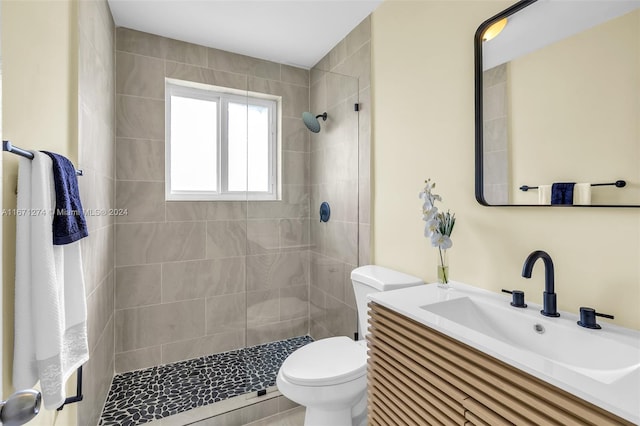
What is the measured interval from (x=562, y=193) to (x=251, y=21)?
204 centimetres

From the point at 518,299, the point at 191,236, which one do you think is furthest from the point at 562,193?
the point at 191,236

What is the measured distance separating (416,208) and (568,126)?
2.50 feet

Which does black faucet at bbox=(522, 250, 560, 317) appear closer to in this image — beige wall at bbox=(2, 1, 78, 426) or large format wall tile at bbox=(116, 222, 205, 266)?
→ beige wall at bbox=(2, 1, 78, 426)

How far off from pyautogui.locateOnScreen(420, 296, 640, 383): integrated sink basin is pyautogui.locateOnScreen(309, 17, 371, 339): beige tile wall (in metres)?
0.89

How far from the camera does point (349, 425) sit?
5.11 feet

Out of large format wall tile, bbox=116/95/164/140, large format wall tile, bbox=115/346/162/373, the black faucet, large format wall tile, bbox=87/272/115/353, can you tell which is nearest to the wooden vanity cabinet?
the black faucet

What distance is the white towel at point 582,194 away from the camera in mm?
1019

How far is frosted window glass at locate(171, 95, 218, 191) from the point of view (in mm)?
2471

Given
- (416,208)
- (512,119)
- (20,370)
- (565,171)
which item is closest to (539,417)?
(565,171)

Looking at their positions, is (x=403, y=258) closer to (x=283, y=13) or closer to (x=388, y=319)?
(x=388, y=319)

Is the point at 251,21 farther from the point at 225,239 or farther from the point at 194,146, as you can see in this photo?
the point at 225,239

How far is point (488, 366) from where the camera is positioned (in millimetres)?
809

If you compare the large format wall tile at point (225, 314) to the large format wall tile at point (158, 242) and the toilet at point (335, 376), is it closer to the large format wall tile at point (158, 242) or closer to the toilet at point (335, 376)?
the large format wall tile at point (158, 242)

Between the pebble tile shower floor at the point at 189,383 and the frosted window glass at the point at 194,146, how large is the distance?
1.31 meters
